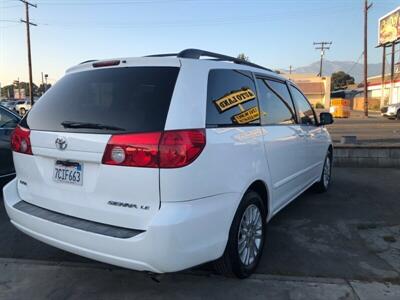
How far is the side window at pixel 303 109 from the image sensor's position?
4.95m

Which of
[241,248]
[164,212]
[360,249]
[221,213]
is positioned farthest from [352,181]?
[164,212]

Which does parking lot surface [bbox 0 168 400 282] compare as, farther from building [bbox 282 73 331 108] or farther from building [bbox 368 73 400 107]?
building [bbox 282 73 331 108]

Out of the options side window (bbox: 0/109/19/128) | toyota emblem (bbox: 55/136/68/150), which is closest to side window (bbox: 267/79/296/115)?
toyota emblem (bbox: 55/136/68/150)

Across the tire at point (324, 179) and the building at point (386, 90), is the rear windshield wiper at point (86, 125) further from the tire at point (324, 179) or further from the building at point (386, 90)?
the building at point (386, 90)

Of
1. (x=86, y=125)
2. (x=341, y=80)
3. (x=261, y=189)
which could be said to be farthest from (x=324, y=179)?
(x=341, y=80)

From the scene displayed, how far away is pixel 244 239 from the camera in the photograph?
10.9ft

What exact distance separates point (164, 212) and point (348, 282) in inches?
73.0

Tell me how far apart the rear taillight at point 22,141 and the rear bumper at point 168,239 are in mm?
633

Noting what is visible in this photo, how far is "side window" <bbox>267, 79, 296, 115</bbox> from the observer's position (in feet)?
13.9

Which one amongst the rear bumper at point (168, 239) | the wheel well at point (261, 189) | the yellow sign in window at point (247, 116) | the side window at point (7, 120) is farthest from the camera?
the side window at point (7, 120)

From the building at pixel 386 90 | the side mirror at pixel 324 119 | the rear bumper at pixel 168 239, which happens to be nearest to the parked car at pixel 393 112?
the building at pixel 386 90

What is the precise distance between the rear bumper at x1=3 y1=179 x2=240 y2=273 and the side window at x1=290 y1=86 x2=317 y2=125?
2.45 metres

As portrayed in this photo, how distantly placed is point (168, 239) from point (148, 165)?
0.50 metres

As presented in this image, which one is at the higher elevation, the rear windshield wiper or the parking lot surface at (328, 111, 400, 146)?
the rear windshield wiper
